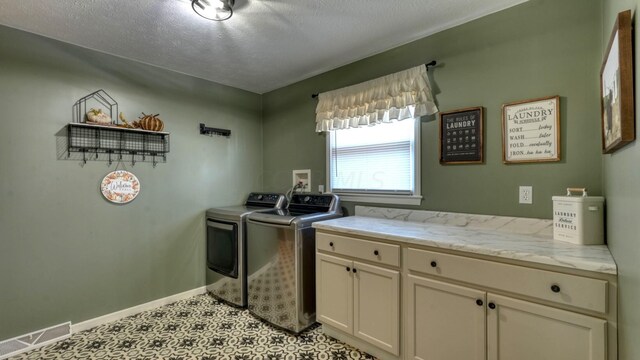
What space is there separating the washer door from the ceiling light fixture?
69.2 inches

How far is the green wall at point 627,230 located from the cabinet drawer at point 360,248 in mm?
963

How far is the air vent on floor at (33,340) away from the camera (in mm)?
2029

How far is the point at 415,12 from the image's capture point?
1949 mm

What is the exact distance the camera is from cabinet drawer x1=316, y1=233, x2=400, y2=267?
1.80m

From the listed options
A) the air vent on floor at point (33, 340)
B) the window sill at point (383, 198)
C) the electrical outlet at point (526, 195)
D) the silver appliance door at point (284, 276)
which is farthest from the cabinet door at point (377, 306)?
the air vent on floor at point (33, 340)

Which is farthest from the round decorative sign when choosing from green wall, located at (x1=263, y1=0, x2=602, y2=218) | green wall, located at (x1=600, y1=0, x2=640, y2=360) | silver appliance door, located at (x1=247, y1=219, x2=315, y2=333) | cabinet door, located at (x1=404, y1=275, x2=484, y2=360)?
green wall, located at (x1=600, y1=0, x2=640, y2=360)

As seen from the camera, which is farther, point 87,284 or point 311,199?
point 311,199

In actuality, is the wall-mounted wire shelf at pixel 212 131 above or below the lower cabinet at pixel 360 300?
above

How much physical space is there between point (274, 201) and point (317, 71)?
4.85 feet

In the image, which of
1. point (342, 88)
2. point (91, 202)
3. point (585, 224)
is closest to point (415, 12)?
point (342, 88)

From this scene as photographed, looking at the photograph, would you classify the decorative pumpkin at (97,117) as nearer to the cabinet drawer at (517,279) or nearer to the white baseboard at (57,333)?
the white baseboard at (57,333)

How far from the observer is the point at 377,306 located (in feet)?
6.15

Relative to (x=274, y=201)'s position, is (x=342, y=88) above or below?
above

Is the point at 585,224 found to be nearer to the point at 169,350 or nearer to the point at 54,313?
the point at 169,350
